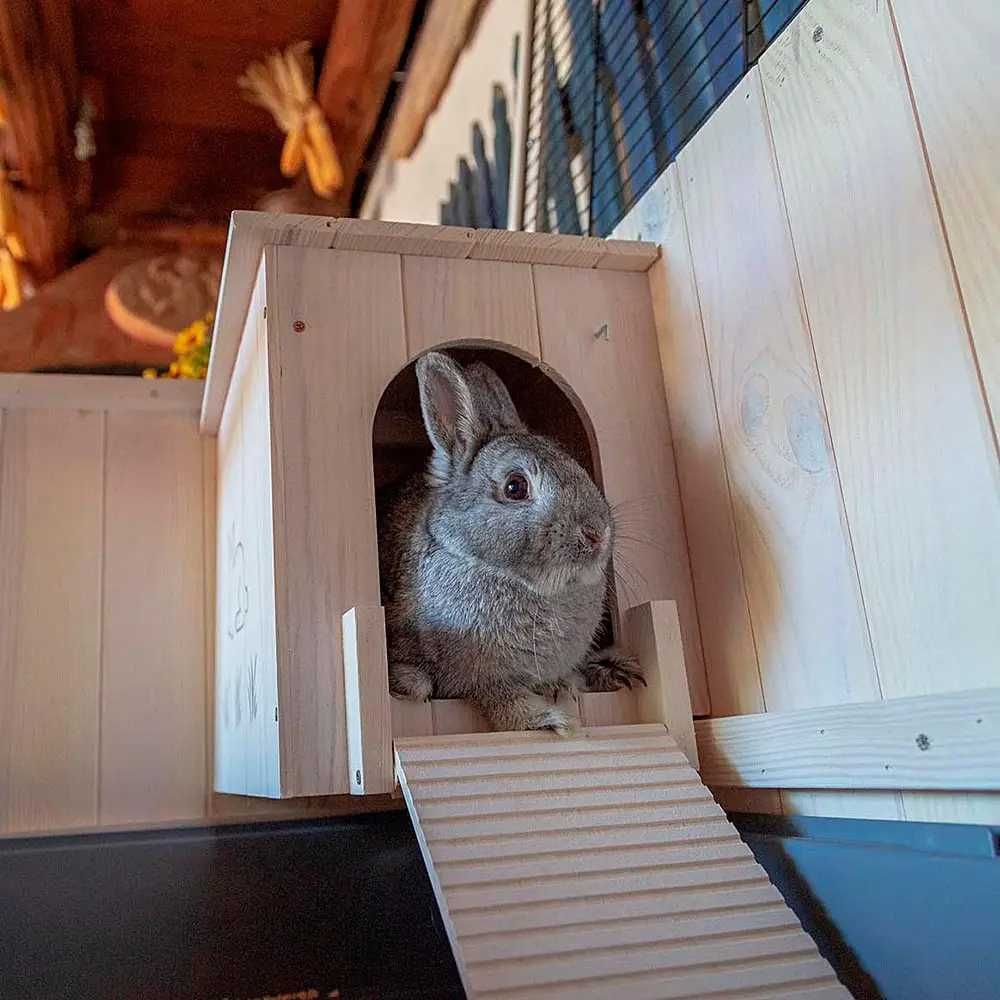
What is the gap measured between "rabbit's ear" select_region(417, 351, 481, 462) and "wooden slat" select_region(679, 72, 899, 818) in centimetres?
39

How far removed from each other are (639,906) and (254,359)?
1020 mm

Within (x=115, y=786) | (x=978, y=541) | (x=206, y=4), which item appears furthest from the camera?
(x=206, y=4)

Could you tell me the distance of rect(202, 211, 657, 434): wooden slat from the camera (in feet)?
5.03

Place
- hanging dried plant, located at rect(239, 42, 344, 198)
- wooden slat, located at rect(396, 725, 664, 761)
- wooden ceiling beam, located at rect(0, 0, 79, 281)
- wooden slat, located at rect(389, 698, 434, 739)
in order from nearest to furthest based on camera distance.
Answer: wooden slat, located at rect(396, 725, 664, 761) → wooden slat, located at rect(389, 698, 434, 739) → wooden ceiling beam, located at rect(0, 0, 79, 281) → hanging dried plant, located at rect(239, 42, 344, 198)

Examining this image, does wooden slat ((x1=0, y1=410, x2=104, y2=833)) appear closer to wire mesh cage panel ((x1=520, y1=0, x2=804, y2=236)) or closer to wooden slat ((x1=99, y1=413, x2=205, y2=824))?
wooden slat ((x1=99, y1=413, x2=205, y2=824))

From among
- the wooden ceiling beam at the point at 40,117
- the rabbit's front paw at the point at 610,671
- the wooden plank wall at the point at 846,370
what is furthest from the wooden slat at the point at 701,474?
the wooden ceiling beam at the point at 40,117

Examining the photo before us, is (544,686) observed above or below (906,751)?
above

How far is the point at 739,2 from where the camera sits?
5.69ft

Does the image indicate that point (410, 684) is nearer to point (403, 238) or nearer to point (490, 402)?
point (490, 402)

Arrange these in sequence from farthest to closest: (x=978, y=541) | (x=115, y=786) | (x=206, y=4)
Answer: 1. (x=206, y=4)
2. (x=115, y=786)
3. (x=978, y=541)

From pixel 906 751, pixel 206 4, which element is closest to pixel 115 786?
pixel 906 751

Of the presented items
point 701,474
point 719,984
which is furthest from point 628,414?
point 719,984

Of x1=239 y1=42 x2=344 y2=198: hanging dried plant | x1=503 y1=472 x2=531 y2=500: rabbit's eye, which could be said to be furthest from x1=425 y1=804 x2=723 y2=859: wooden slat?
x1=239 y1=42 x2=344 y2=198: hanging dried plant

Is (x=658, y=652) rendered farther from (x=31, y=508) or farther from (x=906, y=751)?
(x=31, y=508)
